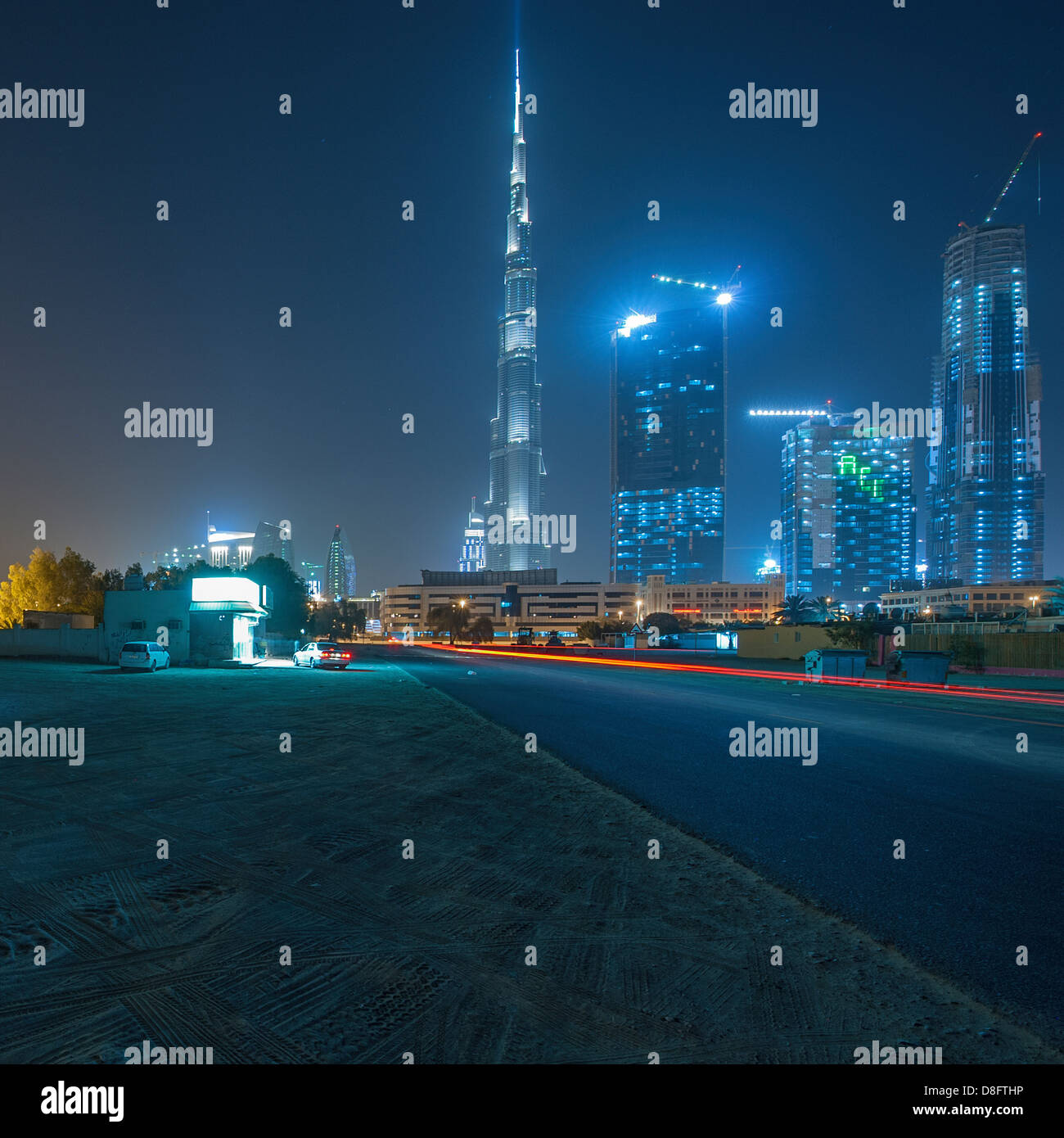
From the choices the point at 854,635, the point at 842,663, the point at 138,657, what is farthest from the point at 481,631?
the point at 842,663

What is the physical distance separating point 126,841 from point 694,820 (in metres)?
5.96

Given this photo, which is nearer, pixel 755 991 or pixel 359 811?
pixel 755 991

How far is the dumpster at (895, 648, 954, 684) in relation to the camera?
29.0m

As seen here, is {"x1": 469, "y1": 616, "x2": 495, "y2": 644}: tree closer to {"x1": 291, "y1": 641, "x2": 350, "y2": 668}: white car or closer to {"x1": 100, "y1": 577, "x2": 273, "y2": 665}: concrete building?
{"x1": 291, "y1": 641, "x2": 350, "y2": 668}: white car

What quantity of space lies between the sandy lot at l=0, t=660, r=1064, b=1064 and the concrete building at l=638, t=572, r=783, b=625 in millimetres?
163325

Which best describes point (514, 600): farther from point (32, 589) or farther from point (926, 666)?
point (926, 666)

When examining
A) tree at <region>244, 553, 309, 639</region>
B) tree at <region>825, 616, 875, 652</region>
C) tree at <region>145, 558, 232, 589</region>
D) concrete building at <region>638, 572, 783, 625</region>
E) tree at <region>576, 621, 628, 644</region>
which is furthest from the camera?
concrete building at <region>638, 572, 783, 625</region>

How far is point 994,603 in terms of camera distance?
15825 centimetres

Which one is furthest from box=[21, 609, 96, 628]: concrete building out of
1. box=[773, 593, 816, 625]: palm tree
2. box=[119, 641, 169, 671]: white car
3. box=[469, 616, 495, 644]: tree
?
box=[469, 616, 495, 644]: tree

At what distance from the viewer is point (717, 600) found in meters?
172

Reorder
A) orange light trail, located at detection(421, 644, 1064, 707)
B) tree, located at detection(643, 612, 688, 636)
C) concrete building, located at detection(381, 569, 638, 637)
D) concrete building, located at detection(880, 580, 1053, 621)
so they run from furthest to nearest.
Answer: concrete building, located at detection(381, 569, 638, 637)
concrete building, located at detection(880, 580, 1053, 621)
tree, located at detection(643, 612, 688, 636)
orange light trail, located at detection(421, 644, 1064, 707)

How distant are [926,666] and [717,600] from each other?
14598 centimetres
